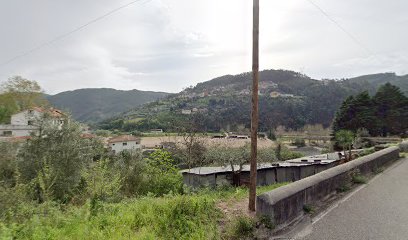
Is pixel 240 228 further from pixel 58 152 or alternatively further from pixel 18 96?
pixel 18 96

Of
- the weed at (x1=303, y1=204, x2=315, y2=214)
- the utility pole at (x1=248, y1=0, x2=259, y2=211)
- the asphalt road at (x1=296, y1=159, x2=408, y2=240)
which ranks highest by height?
the utility pole at (x1=248, y1=0, x2=259, y2=211)

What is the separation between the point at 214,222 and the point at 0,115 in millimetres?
71377

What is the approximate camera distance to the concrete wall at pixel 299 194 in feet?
20.6

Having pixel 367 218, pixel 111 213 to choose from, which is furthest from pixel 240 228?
pixel 367 218

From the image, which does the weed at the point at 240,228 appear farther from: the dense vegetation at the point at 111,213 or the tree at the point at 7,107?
the tree at the point at 7,107

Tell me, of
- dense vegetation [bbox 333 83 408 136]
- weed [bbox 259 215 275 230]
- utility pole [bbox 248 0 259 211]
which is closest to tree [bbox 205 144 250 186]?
utility pole [bbox 248 0 259 211]

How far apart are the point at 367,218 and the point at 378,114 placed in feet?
193

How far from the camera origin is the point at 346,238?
18.7 feet

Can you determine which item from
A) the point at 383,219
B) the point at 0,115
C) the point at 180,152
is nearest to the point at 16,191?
the point at 383,219

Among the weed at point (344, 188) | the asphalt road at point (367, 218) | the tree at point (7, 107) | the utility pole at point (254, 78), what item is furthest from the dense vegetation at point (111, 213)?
the tree at point (7, 107)

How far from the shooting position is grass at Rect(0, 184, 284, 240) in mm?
5043

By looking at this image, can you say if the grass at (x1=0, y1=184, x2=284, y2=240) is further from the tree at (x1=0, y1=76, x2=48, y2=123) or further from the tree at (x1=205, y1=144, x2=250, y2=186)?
the tree at (x1=0, y1=76, x2=48, y2=123)

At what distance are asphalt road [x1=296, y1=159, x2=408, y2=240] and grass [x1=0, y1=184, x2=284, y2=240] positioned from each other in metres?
1.63

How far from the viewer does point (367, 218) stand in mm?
6887
